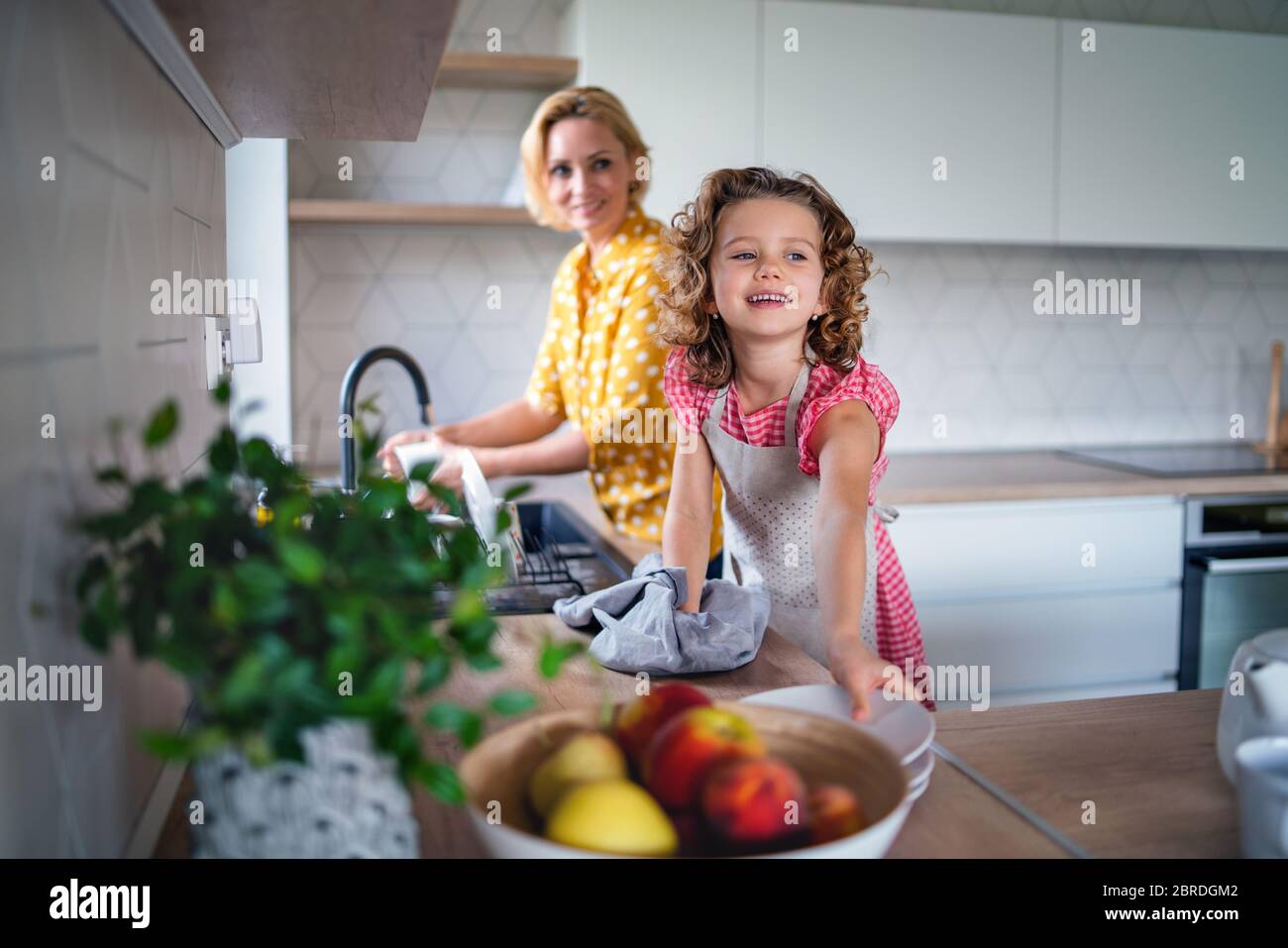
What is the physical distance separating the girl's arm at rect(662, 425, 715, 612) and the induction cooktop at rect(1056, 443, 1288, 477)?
5.31ft

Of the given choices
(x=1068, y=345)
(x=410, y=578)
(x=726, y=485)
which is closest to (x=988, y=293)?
(x=1068, y=345)

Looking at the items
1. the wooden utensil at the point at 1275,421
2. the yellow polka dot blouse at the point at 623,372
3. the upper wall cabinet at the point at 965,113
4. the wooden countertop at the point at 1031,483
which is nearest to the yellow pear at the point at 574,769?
the yellow polka dot blouse at the point at 623,372

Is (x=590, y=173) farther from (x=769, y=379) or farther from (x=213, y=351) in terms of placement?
(x=213, y=351)

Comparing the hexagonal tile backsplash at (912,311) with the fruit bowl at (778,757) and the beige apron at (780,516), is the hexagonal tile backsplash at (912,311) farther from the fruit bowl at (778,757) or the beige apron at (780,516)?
the fruit bowl at (778,757)

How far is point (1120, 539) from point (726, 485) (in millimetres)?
1455

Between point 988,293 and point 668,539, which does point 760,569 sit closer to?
point 668,539

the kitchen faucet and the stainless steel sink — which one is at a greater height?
the kitchen faucet

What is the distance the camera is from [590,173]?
6.57 feet

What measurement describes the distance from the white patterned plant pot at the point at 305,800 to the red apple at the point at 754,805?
0.17 meters

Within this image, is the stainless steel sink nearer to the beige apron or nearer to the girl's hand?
the beige apron

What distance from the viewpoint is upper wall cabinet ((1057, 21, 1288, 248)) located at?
106 inches

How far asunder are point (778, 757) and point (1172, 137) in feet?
8.75

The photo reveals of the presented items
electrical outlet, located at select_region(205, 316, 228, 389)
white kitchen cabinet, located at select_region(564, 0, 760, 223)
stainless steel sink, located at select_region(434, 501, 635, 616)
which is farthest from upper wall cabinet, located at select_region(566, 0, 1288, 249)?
electrical outlet, located at select_region(205, 316, 228, 389)

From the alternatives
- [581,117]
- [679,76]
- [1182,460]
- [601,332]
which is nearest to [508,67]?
[679,76]
